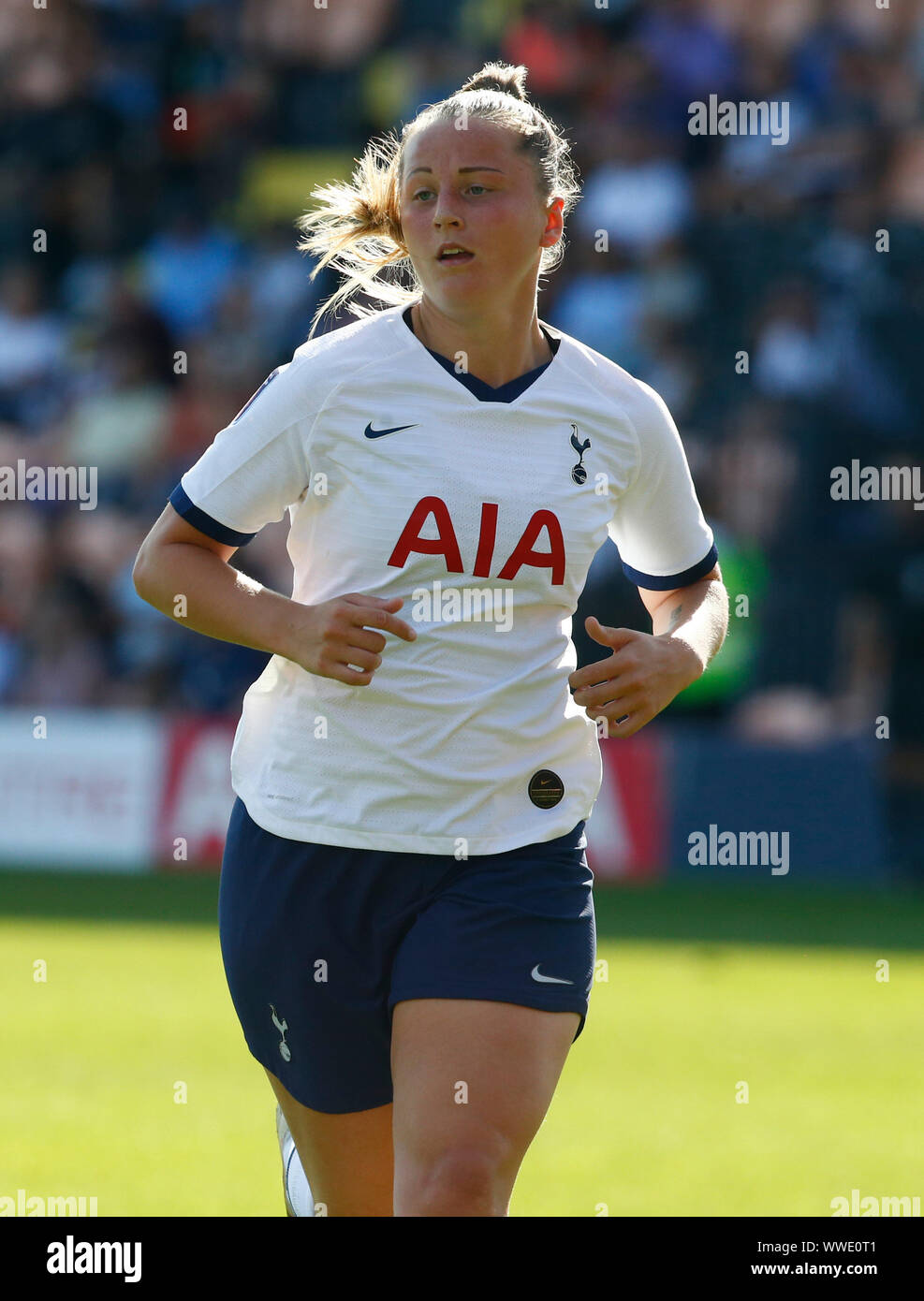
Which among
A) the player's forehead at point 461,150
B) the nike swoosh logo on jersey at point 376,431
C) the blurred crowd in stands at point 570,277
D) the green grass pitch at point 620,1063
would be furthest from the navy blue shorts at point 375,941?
the blurred crowd in stands at point 570,277

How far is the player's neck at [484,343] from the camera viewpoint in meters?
3.86

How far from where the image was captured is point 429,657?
3.72m

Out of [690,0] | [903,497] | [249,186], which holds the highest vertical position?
[690,0]

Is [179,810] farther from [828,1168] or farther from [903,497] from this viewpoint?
[828,1168]

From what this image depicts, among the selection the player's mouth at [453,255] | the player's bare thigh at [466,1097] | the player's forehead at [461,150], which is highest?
the player's forehead at [461,150]

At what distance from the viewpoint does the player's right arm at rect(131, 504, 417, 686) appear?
354cm

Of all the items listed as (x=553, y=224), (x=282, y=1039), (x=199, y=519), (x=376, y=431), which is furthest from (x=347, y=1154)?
(x=553, y=224)

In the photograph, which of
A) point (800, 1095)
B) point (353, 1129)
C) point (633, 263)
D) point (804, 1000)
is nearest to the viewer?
point (353, 1129)

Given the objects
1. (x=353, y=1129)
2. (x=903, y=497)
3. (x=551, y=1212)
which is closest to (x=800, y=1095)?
(x=551, y=1212)

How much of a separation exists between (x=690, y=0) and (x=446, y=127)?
1188 centimetres

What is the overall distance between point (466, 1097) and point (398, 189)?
185 cm

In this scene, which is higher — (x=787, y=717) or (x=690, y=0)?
(x=690, y=0)

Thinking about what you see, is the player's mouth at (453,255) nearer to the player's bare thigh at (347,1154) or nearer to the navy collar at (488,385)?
the navy collar at (488,385)

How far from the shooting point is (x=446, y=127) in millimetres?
3795
